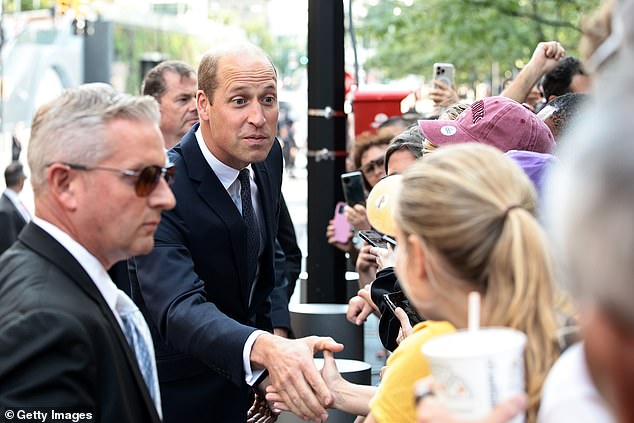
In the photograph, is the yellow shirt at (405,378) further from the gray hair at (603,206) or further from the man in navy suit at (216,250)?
the man in navy suit at (216,250)

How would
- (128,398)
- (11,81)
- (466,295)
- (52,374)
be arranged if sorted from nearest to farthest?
(466,295), (52,374), (128,398), (11,81)

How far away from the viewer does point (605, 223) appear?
1212 millimetres

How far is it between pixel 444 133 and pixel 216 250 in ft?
3.78

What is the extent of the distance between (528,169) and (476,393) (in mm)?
1422

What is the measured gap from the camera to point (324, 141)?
7664 millimetres

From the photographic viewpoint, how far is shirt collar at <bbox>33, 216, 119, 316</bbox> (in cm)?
288

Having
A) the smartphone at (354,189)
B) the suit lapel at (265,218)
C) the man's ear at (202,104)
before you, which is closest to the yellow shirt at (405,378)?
the suit lapel at (265,218)

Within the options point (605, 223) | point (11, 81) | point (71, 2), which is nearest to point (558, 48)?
point (605, 223)

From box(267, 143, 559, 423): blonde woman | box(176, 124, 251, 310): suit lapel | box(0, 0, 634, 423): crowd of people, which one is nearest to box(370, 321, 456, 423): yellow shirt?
box(0, 0, 634, 423): crowd of people

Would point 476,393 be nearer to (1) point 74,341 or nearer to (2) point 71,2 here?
(1) point 74,341

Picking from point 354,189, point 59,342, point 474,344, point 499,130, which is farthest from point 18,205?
point 474,344

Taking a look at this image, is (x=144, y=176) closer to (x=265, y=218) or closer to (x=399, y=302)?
(x=399, y=302)

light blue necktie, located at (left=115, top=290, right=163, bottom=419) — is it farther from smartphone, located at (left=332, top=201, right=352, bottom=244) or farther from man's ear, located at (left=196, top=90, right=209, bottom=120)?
smartphone, located at (left=332, top=201, right=352, bottom=244)

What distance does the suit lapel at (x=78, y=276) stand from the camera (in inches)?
111
